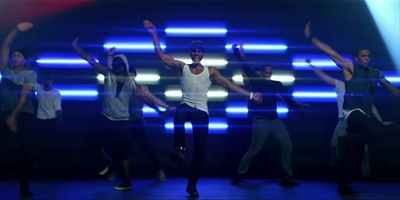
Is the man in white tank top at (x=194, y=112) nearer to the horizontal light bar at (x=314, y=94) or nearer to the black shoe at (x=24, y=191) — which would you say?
the black shoe at (x=24, y=191)

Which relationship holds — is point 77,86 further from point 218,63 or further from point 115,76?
point 218,63

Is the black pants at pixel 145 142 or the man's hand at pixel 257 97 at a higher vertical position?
the man's hand at pixel 257 97

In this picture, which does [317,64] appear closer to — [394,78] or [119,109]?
[394,78]

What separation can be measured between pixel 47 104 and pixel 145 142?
1406 mm

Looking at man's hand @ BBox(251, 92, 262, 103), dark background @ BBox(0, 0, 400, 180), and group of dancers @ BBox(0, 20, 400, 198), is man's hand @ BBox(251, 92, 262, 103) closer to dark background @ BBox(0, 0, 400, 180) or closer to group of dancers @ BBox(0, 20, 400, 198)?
group of dancers @ BBox(0, 20, 400, 198)

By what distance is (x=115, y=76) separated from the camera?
5883 millimetres

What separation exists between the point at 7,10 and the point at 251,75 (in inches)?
142

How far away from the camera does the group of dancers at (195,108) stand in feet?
17.2

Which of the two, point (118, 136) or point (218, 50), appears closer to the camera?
point (118, 136)

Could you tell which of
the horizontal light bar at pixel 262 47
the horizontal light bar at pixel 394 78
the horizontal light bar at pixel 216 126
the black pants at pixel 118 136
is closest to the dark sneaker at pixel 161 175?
the horizontal light bar at pixel 216 126

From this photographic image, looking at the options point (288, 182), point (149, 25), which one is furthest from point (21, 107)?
point (288, 182)

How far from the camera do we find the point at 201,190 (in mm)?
5746

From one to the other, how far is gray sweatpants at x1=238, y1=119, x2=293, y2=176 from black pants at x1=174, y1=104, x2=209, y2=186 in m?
1.04

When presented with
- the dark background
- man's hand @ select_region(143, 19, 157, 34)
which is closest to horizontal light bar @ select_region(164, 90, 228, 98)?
the dark background
